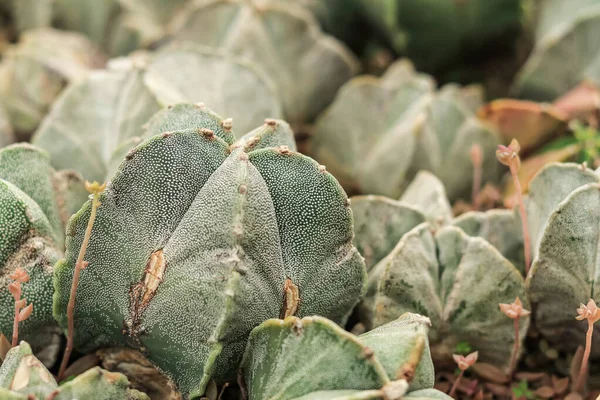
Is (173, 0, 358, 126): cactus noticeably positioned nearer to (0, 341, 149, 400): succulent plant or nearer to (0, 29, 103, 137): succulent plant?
(0, 29, 103, 137): succulent plant

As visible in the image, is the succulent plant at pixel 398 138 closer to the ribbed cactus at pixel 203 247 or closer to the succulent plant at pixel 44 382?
the ribbed cactus at pixel 203 247

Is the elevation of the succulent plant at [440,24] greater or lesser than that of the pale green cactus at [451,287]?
greater

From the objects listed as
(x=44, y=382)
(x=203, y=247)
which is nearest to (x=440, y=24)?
(x=203, y=247)

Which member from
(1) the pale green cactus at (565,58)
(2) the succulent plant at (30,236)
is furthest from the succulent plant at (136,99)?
(1) the pale green cactus at (565,58)

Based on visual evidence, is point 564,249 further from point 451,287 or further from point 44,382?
point 44,382

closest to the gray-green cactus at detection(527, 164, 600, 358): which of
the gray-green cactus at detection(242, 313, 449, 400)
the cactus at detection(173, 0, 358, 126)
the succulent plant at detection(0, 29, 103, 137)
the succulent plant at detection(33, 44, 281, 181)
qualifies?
the gray-green cactus at detection(242, 313, 449, 400)

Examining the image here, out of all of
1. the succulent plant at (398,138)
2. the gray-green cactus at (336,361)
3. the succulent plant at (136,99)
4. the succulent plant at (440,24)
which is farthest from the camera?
the succulent plant at (440,24)
